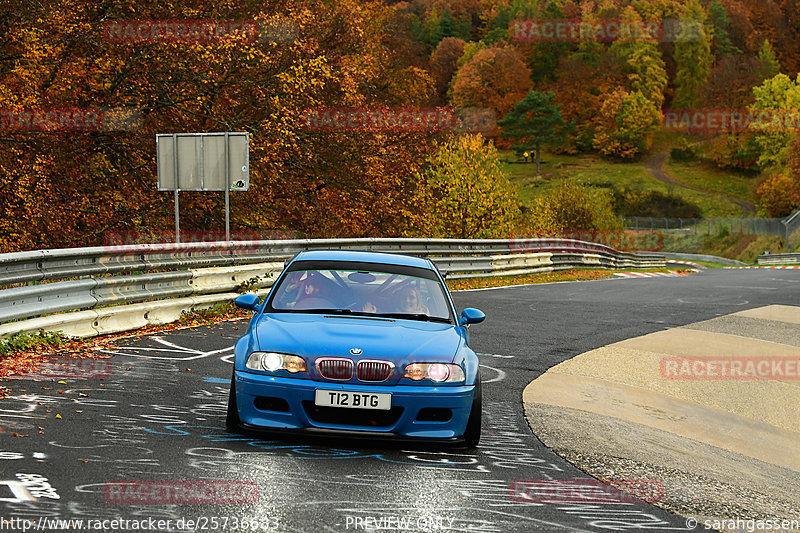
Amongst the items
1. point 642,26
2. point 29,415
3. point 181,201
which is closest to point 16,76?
point 181,201

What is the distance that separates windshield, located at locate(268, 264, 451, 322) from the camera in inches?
292

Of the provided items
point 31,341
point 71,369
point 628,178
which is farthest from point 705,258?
point 71,369

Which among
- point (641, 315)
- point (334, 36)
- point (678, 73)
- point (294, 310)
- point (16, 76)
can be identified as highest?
point (678, 73)

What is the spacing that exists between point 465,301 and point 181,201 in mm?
10866

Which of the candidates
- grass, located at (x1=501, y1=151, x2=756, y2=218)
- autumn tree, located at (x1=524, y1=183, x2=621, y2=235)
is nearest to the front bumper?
autumn tree, located at (x1=524, y1=183, x2=621, y2=235)

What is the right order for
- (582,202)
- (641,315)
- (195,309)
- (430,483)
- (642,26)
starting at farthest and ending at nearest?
(642,26) → (582,202) → (641,315) → (195,309) → (430,483)

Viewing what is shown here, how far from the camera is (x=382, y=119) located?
33469 mm

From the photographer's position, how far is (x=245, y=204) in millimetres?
26656

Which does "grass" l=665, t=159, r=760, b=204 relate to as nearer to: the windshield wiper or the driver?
the driver

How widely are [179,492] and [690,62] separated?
180478 mm

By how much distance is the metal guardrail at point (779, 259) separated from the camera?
64.1 m

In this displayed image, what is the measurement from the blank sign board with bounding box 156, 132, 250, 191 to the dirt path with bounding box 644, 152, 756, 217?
10273cm

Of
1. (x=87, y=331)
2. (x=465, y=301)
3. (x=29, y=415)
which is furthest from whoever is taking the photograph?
(x=465, y=301)

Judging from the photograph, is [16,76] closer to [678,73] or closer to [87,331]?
[87,331]
